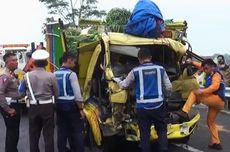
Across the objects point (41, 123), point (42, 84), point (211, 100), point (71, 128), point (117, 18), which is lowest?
point (71, 128)

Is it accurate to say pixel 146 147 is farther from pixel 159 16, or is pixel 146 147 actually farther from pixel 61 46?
pixel 61 46

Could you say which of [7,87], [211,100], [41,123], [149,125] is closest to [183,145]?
[211,100]

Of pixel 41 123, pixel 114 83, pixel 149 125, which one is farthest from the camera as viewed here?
pixel 114 83

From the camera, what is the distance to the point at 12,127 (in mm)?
8516

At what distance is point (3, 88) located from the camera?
26.8 feet

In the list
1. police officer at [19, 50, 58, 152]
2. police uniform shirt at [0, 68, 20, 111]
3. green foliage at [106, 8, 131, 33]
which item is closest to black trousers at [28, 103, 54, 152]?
police officer at [19, 50, 58, 152]

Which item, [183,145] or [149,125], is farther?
[183,145]

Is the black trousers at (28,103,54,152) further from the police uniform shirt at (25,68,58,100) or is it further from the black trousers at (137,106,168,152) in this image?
the black trousers at (137,106,168,152)

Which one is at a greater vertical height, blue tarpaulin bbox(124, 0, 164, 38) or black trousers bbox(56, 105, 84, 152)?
blue tarpaulin bbox(124, 0, 164, 38)

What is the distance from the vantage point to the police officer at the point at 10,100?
8188 millimetres

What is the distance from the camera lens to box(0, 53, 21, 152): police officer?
8.19 metres

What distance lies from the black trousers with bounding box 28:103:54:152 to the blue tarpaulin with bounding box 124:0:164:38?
7.59ft

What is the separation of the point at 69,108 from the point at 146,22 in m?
2.19

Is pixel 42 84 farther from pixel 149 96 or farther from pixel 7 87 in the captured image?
pixel 149 96
